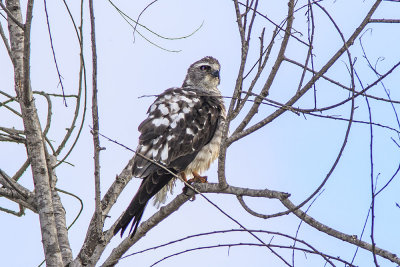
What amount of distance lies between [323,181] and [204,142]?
234 centimetres

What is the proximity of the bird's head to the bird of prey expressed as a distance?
109 cm

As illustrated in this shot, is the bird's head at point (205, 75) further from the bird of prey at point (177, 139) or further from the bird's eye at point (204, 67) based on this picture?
the bird of prey at point (177, 139)

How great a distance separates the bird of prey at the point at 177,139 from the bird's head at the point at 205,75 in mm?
1087

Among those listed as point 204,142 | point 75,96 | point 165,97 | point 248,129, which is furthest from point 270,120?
point 165,97

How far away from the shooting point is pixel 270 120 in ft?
11.7

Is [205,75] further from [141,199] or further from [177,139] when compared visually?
[141,199]

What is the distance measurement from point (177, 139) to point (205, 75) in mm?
2042

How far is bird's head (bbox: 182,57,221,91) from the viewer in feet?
23.1

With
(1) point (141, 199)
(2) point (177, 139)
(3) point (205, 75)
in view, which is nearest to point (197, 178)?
(2) point (177, 139)

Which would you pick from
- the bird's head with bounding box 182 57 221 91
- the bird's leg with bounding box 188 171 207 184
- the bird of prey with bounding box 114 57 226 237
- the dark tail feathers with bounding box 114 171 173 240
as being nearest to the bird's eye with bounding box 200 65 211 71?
the bird's head with bounding box 182 57 221 91

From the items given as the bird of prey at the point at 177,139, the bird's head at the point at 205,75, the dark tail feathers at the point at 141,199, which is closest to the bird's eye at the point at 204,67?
the bird's head at the point at 205,75

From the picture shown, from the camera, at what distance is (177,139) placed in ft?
17.0

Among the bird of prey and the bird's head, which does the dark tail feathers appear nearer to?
the bird of prey

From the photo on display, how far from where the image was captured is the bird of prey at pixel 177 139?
4.80 meters
